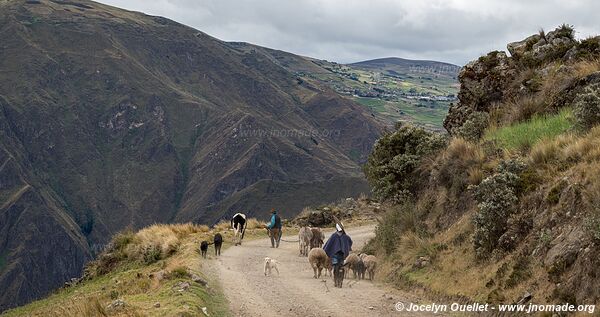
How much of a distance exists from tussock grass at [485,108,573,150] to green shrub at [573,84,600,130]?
549 mm

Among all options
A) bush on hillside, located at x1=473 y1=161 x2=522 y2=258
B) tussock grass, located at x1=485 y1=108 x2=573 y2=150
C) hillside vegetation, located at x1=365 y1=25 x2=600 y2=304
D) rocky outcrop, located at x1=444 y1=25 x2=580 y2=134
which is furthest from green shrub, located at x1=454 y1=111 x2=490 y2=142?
bush on hillside, located at x1=473 y1=161 x2=522 y2=258

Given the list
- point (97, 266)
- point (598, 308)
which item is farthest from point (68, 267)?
point (598, 308)

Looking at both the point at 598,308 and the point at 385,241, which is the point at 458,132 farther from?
the point at 598,308

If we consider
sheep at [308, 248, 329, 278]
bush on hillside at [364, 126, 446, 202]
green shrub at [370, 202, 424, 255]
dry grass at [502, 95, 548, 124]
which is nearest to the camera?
sheep at [308, 248, 329, 278]

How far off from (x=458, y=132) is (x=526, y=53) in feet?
15.7

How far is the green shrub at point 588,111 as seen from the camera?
56.6 feet

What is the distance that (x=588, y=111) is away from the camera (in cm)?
1736

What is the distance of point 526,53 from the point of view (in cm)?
2627

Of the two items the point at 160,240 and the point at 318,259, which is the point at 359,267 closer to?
the point at 318,259

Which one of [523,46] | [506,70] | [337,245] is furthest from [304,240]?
[523,46]

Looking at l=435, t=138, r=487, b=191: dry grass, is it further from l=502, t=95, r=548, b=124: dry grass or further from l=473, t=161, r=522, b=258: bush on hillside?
l=473, t=161, r=522, b=258: bush on hillside

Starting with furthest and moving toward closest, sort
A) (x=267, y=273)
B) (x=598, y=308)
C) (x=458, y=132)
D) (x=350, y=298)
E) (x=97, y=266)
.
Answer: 1. (x=97, y=266)
2. (x=458, y=132)
3. (x=267, y=273)
4. (x=350, y=298)
5. (x=598, y=308)

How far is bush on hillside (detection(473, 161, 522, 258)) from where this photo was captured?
16406 mm

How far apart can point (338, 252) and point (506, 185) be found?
6005 mm
